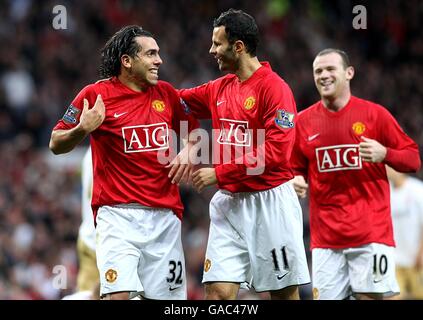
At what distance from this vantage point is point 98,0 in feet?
56.3

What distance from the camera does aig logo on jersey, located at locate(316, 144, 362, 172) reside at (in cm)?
795

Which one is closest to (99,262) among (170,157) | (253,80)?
(170,157)

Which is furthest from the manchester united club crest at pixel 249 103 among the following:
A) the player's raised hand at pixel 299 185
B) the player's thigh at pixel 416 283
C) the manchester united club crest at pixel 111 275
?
the player's thigh at pixel 416 283

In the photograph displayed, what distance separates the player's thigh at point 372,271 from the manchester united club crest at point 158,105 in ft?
6.24

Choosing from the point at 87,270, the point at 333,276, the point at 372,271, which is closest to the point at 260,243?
the point at 333,276

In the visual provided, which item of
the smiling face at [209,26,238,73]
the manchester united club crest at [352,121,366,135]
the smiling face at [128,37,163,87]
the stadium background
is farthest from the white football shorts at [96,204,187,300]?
the stadium background

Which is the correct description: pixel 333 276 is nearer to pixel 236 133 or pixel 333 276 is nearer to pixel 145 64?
pixel 236 133

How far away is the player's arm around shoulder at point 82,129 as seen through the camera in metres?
6.96

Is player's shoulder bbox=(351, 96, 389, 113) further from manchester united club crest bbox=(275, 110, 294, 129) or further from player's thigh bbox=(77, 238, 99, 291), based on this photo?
player's thigh bbox=(77, 238, 99, 291)

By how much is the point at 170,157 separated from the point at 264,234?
2.85ft

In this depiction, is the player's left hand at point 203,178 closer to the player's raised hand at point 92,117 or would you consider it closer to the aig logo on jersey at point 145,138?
the aig logo on jersey at point 145,138

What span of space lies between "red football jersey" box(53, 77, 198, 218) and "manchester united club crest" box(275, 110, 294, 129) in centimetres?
81

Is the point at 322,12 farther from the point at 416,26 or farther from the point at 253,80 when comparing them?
the point at 253,80

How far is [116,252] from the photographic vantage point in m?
6.97
